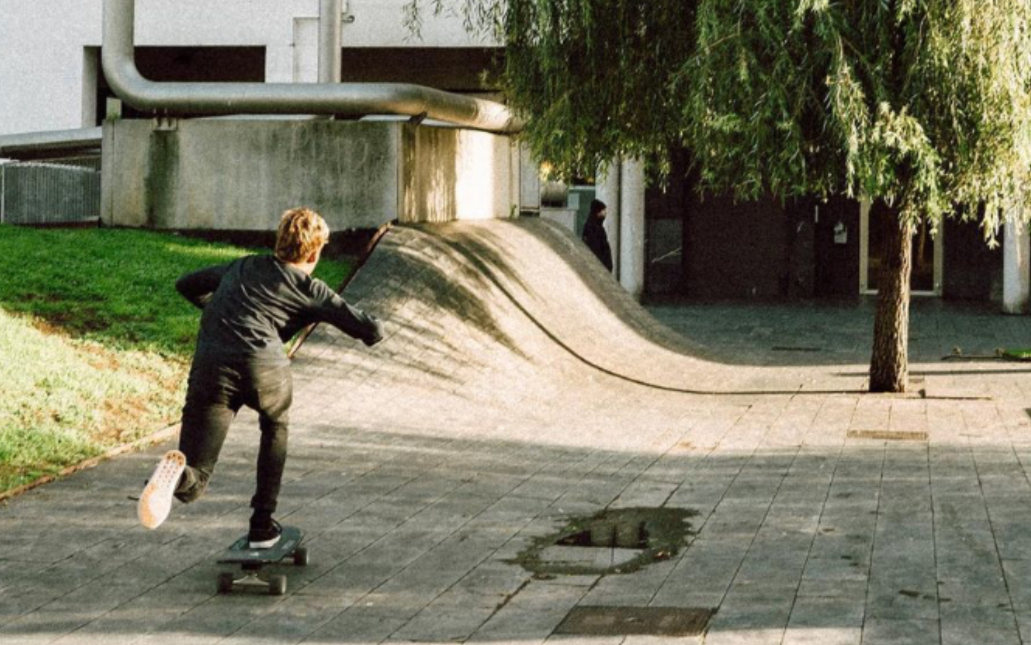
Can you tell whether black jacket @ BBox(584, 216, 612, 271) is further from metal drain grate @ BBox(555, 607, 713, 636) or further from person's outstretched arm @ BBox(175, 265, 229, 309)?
metal drain grate @ BBox(555, 607, 713, 636)

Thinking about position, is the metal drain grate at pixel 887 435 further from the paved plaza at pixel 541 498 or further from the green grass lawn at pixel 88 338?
the green grass lawn at pixel 88 338

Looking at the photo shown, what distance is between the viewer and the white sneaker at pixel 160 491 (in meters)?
6.75

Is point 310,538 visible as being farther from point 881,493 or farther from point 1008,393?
point 1008,393

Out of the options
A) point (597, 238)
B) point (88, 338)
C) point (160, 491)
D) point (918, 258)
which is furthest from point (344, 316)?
point (918, 258)

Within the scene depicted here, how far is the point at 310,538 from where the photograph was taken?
849cm

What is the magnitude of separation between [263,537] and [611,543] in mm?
1954

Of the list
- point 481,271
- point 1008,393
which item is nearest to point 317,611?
point 1008,393

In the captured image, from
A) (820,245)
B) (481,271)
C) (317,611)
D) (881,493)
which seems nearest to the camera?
(317,611)

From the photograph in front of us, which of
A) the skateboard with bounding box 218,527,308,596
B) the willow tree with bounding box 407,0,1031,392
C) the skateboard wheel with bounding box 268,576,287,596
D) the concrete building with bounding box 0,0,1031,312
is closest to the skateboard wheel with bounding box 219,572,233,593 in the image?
Result: the skateboard with bounding box 218,527,308,596

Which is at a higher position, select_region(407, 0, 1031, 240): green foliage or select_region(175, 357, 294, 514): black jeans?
select_region(407, 0, 1031, 240): green foliage

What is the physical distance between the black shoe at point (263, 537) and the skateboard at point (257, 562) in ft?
0.06

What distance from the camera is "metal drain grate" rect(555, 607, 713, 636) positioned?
658 cm

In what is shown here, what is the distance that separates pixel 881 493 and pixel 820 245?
23.1m

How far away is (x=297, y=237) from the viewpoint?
7.32 metres
